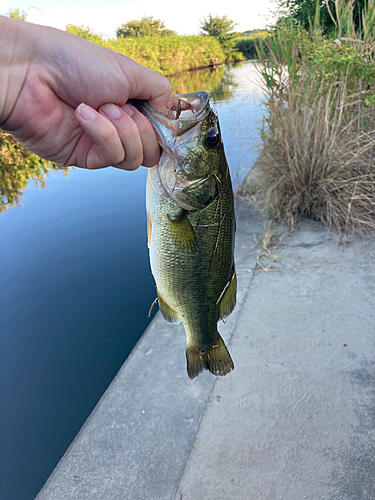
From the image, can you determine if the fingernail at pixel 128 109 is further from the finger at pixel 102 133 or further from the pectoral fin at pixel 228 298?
the pectoral fin at pixel 228 298

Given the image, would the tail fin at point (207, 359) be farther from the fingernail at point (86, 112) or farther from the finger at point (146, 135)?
the fingernail at point (86, 112)

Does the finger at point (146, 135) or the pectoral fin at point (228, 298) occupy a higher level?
the finger at point (146, 135)

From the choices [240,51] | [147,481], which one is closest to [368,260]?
[147,481]

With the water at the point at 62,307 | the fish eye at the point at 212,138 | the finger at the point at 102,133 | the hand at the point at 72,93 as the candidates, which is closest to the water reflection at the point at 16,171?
the water at the point at 62,307

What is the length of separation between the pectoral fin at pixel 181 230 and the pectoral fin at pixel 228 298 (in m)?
0.27

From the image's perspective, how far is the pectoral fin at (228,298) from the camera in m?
1.48

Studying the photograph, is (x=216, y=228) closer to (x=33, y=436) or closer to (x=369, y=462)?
(x=369, y=462)

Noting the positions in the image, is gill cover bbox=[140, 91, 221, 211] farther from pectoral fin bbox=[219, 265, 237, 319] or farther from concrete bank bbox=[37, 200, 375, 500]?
concrete bank bbox=[37, 200, 375, 500]

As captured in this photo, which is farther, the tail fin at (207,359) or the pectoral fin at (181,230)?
the tail fin at (207,359)

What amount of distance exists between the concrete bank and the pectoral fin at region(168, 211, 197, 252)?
55.6 inches

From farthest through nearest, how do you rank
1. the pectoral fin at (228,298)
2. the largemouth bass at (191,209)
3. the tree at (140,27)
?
the tree at (140,27) → the pectoral fin at (228,298) → the largemouth bass at (191,209)

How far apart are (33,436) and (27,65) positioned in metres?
2.51

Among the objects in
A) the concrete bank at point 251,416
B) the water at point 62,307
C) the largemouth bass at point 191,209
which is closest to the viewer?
the largemouth bass at point 191,209

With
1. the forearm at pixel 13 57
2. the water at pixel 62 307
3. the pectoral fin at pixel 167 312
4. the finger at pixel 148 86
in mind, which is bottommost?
the water at pixel 62 307
